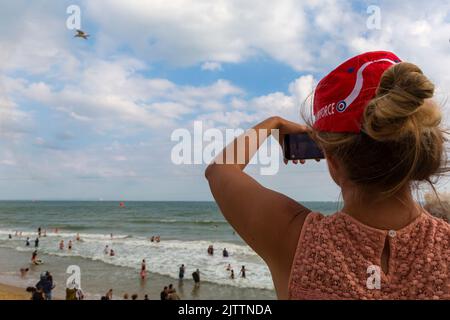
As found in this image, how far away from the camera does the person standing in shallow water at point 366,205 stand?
98cm

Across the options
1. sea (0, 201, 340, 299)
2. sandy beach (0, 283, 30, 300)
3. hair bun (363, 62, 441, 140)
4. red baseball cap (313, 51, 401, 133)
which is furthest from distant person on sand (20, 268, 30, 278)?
hair bun (363, 62, 441, 140)

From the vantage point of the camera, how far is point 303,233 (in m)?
1.03

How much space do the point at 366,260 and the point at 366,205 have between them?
0.48 ft

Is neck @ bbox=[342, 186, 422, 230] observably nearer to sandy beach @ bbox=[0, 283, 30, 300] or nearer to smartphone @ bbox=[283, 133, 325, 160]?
smartphone @ bbox=[283, 133, 325, 160]

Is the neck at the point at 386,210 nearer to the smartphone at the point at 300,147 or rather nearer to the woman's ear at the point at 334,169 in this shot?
the woman's ear at the point at 334,169

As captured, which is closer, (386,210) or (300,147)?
(386,210)

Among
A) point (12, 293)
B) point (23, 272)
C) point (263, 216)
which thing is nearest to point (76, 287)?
point (12, 293)

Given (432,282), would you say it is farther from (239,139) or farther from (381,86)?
(239,139)

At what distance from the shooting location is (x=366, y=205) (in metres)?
1.06

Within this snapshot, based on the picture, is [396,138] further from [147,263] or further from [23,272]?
[147,263]

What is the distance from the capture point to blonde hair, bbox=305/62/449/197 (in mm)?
968
